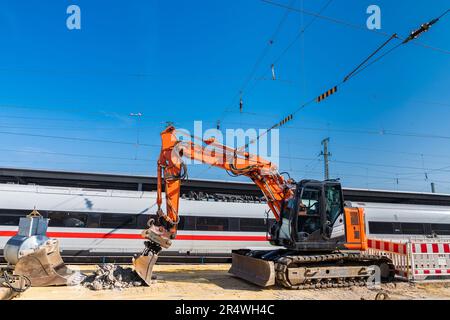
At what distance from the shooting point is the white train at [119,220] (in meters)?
14.5

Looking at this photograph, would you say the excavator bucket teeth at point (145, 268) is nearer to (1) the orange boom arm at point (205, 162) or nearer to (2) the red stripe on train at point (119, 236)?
(1) the orange boom arm at point (205, 162)

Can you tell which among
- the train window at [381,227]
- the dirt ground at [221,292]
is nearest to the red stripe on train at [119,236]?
the dirt ground at [221,292]

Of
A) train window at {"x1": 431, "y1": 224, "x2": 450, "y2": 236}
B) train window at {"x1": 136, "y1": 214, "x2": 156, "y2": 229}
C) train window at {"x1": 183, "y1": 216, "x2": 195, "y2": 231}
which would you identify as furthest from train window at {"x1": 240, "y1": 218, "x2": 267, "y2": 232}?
train window at {"x1": 431, "y1": 224, "x2": 450, "y2": 236}

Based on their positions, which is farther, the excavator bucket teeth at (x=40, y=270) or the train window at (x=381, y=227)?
the train window at (x=381, y=227)

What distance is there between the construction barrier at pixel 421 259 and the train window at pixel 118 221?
432 inches

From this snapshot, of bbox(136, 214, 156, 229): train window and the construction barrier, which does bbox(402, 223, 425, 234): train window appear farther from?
bbox(136, 214, 156, 229): train window

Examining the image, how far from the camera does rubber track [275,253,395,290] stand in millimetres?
9141

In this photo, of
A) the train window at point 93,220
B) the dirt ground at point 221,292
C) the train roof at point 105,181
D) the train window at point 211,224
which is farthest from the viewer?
the train roof at point 105,181

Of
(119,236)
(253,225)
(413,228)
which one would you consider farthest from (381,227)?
(119,236)

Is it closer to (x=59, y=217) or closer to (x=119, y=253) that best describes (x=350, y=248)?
(x=119, y=253)

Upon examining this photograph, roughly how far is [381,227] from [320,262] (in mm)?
11536

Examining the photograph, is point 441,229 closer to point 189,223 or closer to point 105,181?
point 189,223

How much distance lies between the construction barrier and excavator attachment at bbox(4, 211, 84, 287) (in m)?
10.1

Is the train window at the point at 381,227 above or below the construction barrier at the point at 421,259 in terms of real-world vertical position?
above
